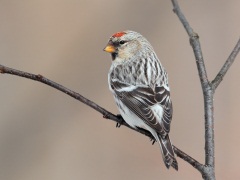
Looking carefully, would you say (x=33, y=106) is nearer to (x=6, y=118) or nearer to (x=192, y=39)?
(x=6, y=118)

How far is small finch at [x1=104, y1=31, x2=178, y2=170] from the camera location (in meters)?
2.38

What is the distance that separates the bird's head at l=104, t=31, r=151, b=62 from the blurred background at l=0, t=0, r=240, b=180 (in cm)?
120

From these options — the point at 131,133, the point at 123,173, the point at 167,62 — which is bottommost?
the point at 123,173

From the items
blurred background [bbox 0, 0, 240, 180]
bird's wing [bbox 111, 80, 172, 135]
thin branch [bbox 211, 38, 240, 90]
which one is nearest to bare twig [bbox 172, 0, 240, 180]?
thin branch [bbox 211, 38, 240, 90]

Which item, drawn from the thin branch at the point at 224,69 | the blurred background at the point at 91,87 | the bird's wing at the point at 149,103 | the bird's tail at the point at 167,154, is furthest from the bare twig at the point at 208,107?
the blurred background at the point at 91,87

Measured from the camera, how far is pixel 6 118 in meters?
4.32

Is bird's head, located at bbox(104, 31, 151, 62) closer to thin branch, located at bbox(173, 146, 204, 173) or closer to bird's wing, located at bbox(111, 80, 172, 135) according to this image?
bird's wing, located at bbox(111, 80, 172, 135)

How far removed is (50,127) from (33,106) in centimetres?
20

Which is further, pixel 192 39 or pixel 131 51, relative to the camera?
pixel 131 51

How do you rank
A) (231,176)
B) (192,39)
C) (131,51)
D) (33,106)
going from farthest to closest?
(33,106)
(231,176)
(131,51)
(192,39)

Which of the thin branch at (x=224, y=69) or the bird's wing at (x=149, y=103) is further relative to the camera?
the bird's wing at (x=149, y=103)

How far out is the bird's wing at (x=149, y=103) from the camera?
2389 millimetres

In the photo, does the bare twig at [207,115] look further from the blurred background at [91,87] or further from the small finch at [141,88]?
the blurred background at [91,87]

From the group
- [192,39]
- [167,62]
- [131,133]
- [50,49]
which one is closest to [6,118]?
[50,49]
